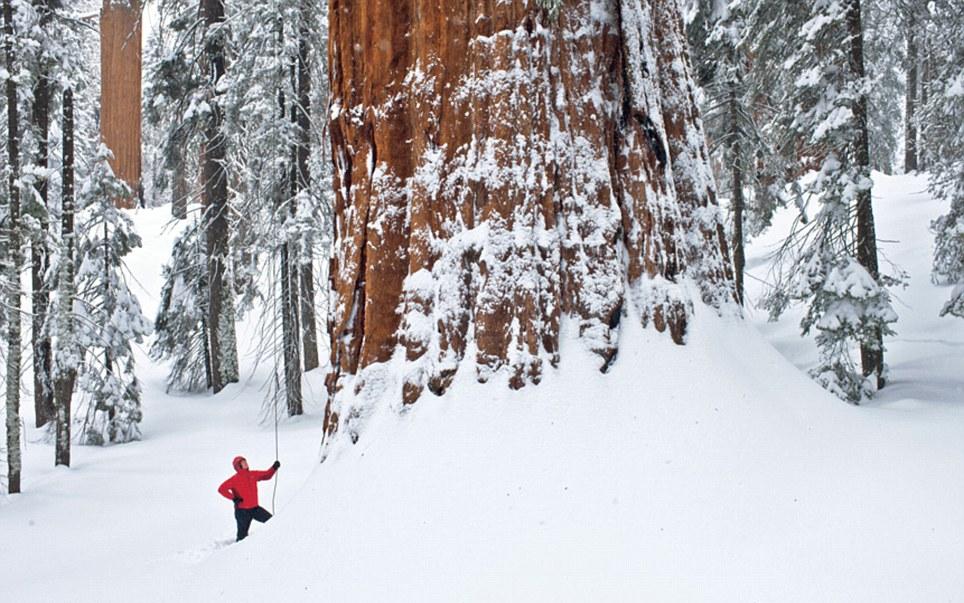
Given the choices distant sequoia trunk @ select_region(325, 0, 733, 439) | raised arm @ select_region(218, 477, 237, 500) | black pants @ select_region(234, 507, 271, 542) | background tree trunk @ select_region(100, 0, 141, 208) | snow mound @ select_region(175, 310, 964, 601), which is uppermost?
background tree trunk @ select_region(100, 0, 141, 208)

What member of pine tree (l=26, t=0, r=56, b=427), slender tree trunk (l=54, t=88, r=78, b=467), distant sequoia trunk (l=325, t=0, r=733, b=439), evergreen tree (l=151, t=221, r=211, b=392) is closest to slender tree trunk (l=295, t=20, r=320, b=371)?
evergreen tree (l=151, t=221, r=211, b=392)

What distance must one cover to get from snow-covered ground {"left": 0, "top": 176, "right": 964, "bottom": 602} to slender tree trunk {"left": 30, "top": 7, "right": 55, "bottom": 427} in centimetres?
982

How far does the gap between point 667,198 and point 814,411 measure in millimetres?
1585

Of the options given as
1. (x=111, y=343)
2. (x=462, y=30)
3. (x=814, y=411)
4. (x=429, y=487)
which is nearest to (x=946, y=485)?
(x=814, y=411)

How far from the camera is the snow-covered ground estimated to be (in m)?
3.59

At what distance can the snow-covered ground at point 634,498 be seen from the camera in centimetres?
359

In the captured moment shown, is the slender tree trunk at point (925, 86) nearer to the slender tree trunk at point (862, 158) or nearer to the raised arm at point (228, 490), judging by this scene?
the slender tree trunk at point (862, 158)

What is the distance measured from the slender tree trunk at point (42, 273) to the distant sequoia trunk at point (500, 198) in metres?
9.31

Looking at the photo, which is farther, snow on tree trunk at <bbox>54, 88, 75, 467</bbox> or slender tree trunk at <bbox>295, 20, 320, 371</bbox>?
slender tree trunk at <bbox>295, 20, 320, 371</bbox>

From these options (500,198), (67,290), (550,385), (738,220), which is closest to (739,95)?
(738,220)

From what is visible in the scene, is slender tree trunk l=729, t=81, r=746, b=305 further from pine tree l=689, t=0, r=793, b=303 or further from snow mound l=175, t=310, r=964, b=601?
snow mound l=175, t=310, r=964, b=601

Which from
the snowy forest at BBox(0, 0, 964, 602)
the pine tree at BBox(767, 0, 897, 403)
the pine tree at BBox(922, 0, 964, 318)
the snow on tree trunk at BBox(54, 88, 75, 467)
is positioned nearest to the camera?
the snowy forest at BBox(0, 0, 964, 602)

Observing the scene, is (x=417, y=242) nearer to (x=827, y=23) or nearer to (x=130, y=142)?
(x=130, y=142)

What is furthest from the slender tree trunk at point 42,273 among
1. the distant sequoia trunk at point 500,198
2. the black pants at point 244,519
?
the distant sequoia trunk at point 500,198
